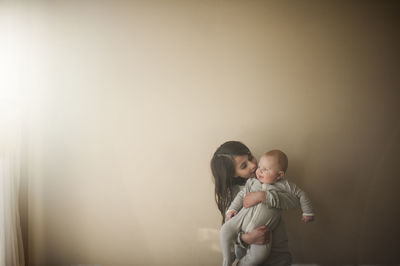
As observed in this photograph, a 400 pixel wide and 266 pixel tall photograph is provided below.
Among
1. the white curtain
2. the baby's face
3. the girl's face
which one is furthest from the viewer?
the white curtain

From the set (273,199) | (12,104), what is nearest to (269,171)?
(273,199)

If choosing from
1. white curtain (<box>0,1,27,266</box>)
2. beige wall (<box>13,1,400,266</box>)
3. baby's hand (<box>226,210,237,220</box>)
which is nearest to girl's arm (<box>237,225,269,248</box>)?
baby's hand (<box>226,210,237,220</box>)

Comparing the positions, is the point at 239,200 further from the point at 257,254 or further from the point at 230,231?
the point at 257,254

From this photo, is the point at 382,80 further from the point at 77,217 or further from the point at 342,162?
the point at 77,217

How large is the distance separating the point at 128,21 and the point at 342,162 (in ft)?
5.30

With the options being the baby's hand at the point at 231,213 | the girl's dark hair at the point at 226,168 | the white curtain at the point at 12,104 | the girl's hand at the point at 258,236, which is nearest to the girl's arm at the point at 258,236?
the girl's hand at the point at 258,236

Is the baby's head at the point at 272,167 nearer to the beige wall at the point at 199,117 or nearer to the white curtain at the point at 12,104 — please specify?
the beige wall at the point at 199,117

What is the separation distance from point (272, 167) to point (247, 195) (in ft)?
0.67

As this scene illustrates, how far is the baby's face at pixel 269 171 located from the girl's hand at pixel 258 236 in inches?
9.6

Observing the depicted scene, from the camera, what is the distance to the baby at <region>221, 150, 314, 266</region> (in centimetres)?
167

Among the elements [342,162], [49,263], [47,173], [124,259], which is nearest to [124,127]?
[47,173]

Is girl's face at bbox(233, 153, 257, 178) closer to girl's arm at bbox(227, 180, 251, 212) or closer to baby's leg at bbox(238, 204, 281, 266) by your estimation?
girl's arm at bbox(227, 180, 251, 212)

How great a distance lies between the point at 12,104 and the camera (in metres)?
2.03

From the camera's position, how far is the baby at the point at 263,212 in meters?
1.67
